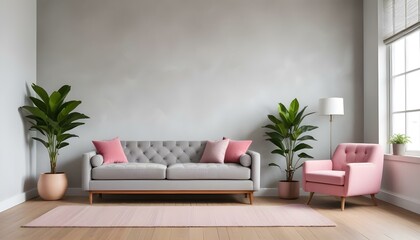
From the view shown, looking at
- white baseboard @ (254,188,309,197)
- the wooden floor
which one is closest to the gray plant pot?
the wooden floor

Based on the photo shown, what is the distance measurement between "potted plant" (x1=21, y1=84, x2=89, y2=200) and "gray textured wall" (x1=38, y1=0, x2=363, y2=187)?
41 cm

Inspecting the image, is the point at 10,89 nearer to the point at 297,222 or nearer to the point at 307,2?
the point at 297,222

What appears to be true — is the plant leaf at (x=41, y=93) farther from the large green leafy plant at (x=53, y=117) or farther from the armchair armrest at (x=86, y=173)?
the armchair armrest at (x=86, y=173)

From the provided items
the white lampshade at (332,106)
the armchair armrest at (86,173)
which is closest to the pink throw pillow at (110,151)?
the armchair armrest at (86,173)

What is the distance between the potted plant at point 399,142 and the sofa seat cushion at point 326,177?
0.79 metres

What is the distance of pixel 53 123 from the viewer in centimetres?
595

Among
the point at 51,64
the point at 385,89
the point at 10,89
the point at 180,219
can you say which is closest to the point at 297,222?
the point at 180,219

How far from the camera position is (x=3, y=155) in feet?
17.6

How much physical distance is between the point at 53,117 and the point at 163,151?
1603mm

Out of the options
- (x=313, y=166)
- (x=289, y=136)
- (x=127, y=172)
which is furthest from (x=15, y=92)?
(x=313, y=166)

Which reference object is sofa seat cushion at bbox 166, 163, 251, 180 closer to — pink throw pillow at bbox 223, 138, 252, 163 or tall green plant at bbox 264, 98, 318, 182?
pink throw pillow at bbox 223, 138, 252, 163

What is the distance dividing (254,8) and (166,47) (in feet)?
4.86

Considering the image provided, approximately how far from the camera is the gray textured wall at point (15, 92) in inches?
213

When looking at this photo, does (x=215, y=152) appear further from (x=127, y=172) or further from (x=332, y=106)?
(x=332, y=106)
